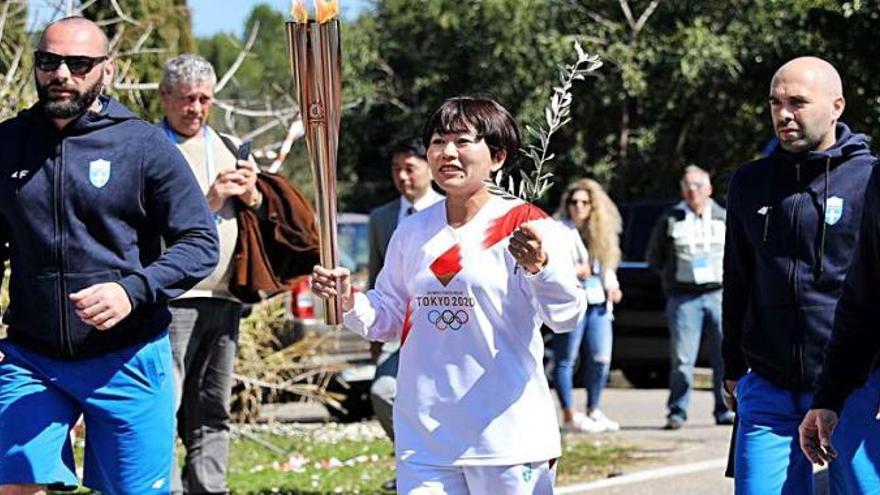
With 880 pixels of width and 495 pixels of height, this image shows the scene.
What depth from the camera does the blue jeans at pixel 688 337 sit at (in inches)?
513

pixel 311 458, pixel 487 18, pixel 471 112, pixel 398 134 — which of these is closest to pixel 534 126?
pixel 471 112

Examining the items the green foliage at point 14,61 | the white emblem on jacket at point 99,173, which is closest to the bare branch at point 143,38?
the green foliage at point 14,61

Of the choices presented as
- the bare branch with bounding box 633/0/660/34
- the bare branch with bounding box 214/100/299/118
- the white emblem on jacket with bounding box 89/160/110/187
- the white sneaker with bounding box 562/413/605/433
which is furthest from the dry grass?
the bare branch with bounding box 633/0/660/34

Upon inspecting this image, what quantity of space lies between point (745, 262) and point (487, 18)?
22.9 meters

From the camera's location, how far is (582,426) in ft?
43.0

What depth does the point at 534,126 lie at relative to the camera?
555 centimetres

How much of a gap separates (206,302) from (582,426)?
18.3 ft

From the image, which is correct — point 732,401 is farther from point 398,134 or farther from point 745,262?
point 398,134

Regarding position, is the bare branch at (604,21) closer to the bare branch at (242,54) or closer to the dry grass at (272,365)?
the dry grass at (272,365)

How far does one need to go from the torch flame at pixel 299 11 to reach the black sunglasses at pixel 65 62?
1119 millimetres

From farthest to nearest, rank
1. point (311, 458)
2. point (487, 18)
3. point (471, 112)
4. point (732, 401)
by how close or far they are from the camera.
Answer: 1. point (487, 18)
2. point (311, 458)
3. point (732, 401)
4. point (471, 112)

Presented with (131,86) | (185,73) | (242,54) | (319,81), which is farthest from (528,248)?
(242,54)

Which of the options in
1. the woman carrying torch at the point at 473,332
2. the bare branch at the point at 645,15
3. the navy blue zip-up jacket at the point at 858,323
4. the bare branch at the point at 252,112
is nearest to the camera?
the navy blue zip-up jacket at the point at 858,323

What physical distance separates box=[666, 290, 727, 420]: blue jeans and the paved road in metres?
0.23
